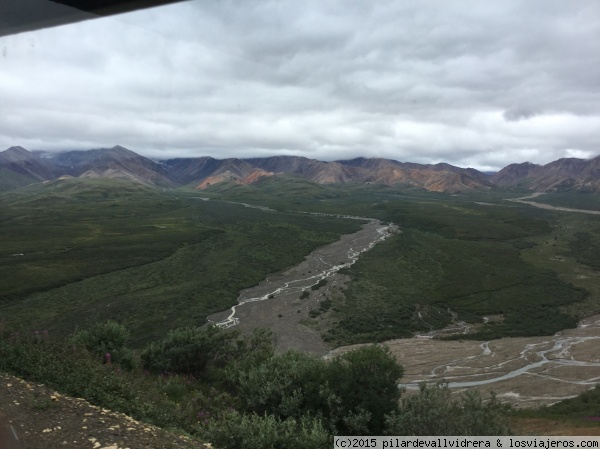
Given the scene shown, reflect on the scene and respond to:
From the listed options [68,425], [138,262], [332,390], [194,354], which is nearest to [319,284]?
[138,262]

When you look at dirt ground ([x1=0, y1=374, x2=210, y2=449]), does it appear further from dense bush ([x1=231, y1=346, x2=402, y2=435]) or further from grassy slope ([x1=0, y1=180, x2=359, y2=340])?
grassy slope ([x1=0, y1=180, x2=359, y2=340])

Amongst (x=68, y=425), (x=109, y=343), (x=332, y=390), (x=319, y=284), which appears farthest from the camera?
(x=319, y=284)

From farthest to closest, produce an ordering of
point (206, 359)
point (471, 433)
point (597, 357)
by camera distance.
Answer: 1. point (597, 357)
2. point (206, 359)
3. point (471, 433)

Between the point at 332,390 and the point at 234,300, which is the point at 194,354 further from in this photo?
the point at 234,300

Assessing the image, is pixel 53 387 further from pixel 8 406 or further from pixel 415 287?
pixel 415 287

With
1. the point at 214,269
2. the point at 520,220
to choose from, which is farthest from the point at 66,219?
the point at 520,220

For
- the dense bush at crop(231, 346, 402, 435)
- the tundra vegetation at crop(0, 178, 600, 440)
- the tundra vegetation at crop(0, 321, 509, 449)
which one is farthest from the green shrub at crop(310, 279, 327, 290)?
the dense bush at crop(231, 346, 402, 435)
